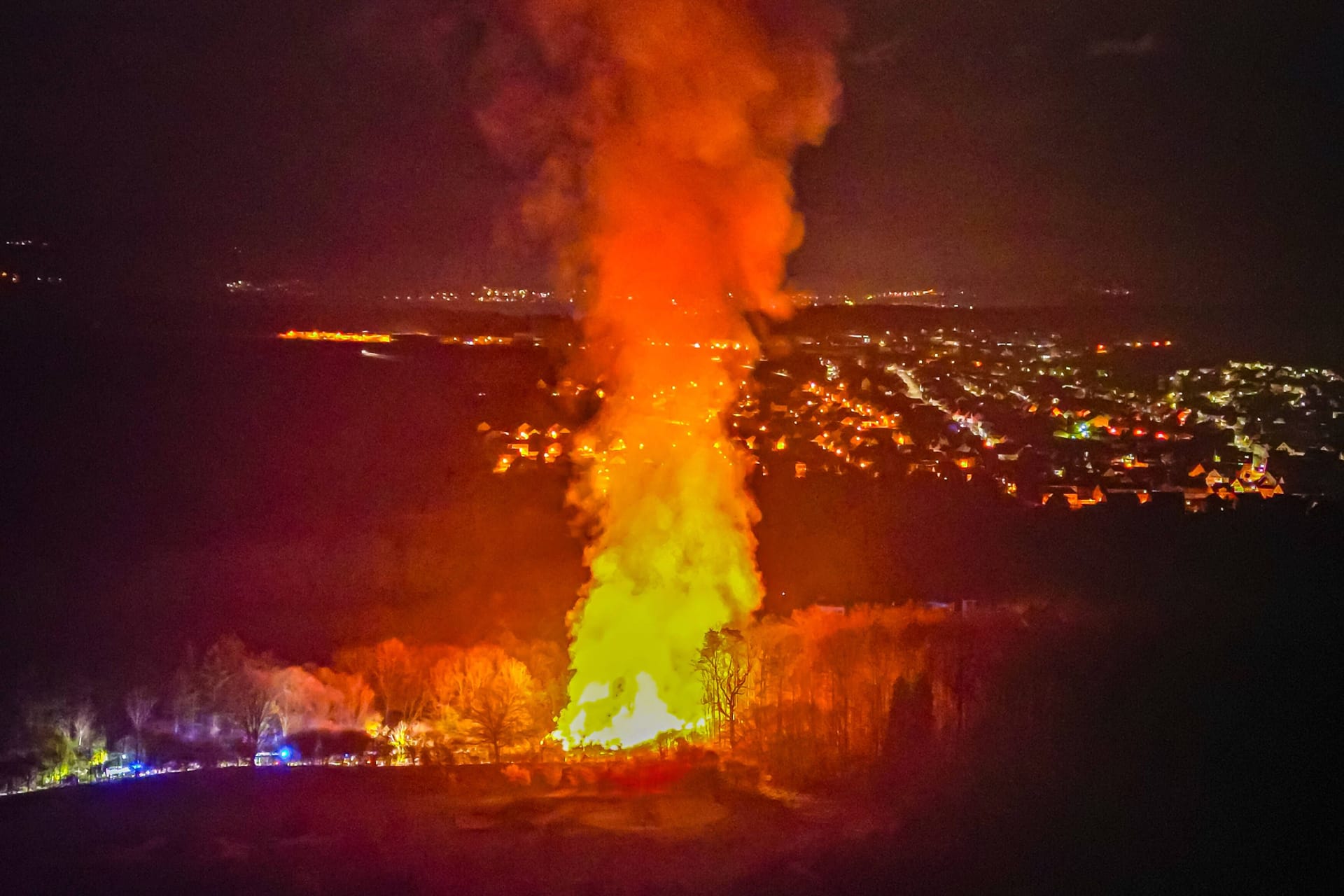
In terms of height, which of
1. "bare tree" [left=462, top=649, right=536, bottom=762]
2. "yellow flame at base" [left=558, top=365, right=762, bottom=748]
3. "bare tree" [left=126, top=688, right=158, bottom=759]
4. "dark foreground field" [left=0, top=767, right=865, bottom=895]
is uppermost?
"yellow flame at base" [left=558, top=365, right=762, bottom=748]

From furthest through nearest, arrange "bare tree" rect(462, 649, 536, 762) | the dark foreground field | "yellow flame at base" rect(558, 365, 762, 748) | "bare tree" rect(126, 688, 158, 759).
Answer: "bare tree" rect(126, 688, 158, 759)
"yellow flame at base" rect(558, 365, 762, 748)
"bare tree" rect(462, 649, 536, 762)
the dark foreground field

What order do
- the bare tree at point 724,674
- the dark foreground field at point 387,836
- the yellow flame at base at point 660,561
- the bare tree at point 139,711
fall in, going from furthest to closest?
1. the bare tree at point 139,711
2. the yellow flame at base at point 660,561
3. the bare tree at point 724,674
4. the dark foreground field at point 387,836

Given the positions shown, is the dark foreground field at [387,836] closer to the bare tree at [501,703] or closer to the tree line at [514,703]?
the tree line at [514,703]

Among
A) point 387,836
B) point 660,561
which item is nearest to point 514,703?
point 660,561

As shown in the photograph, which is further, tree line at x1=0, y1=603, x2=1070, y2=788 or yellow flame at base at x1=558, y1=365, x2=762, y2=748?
yellow flame at base at x1=558, y1=365, x2=762, y2=748

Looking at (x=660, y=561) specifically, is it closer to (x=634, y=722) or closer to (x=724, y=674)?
(x=724, y=674)

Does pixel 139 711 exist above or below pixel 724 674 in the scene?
below

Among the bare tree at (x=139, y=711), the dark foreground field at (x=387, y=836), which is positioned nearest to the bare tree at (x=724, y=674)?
the dark foreground field at (x=387, y=836)

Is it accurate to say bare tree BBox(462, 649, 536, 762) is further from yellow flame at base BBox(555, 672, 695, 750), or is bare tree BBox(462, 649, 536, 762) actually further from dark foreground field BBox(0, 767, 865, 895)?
dark foreground field BBox(0, 767, 865, 895)

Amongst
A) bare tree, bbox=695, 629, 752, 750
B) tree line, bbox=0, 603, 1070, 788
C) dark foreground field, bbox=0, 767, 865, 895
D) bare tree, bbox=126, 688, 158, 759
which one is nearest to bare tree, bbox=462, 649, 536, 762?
tree line, bbox=0, 603, 1070, 788

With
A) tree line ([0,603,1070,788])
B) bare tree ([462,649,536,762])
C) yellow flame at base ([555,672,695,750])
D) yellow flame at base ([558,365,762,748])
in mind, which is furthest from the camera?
yellow flame at base ([558,365,762,748])

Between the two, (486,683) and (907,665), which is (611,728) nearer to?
(486,683)
